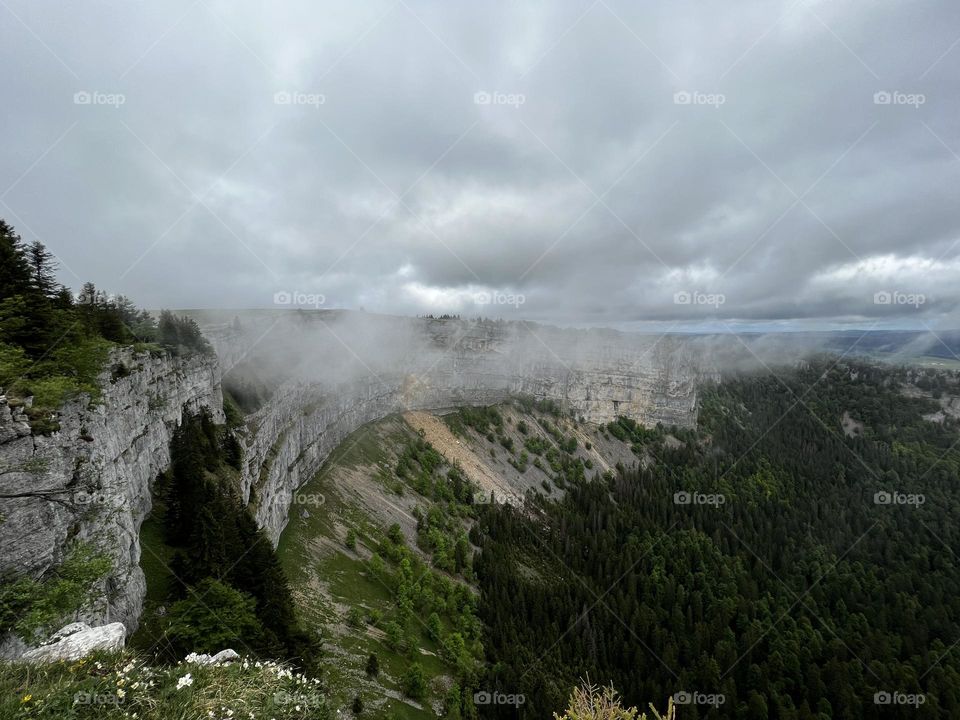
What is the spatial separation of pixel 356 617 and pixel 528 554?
175 feet

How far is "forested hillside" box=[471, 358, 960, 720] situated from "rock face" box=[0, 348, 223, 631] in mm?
42643

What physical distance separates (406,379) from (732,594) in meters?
91.8

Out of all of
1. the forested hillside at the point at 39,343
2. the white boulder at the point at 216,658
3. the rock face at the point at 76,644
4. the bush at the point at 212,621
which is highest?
the forested hillside at the point at 39,343

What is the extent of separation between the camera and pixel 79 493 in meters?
17.3

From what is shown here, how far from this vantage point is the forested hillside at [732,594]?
2402 inches

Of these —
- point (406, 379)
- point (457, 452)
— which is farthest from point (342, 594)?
point (406, 379)

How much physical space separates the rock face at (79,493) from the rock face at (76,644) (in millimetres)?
3432

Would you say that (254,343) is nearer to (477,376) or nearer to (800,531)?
(477,376)

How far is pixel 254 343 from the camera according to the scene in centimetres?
10612

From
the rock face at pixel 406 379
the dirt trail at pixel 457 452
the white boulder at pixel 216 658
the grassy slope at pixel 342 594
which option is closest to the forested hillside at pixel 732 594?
the dirt trail at pixel 457 452

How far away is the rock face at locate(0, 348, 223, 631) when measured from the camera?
1545cm

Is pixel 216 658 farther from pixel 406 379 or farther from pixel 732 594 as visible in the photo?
pixel 406 379

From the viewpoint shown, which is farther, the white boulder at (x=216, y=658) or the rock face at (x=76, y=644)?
the white boulder at (x=216, y=658)

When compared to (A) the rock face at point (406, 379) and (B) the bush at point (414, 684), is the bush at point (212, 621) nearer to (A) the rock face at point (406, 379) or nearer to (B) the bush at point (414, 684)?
(A) the rock face at point (406, 379)
